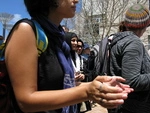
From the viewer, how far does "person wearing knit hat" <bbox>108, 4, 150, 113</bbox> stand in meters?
2.04

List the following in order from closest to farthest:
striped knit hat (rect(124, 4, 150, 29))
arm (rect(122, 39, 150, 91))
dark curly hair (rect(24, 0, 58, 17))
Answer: dark curly hair (rect(24, 0, 58, 17))
arm (rect(122, 39, 150, 91))
striped knit hat (rect(124, 4, 150, 29))

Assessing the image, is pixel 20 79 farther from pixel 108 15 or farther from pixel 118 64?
pixel 108 15

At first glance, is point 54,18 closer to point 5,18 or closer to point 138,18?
point 138,18

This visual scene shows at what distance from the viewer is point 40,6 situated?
142cm

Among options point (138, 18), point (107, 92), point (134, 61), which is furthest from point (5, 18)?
point (107, 92)

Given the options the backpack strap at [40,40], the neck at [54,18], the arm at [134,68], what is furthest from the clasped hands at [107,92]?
the arm at [134,68]

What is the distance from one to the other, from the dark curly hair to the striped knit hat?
1.15 m

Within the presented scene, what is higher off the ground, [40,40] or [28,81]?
[40,40]

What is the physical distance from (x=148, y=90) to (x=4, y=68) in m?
1.40

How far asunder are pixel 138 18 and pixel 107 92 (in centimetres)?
152

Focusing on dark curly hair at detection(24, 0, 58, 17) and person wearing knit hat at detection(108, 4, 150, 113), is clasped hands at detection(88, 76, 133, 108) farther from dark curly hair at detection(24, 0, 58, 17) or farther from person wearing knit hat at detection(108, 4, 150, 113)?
person wearing knit hat at detection(108, 4, 150, 113)

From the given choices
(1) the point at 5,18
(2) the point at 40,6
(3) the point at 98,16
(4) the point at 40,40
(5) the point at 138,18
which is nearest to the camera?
(4) the point at 40,40

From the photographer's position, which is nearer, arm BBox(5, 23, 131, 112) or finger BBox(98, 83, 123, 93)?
finger BBox(98, 83, 123, 93)

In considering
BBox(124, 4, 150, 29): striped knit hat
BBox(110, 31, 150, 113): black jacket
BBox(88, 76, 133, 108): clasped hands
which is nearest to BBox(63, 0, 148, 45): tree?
BBox(124, 4, 150, 29): striped knit hat
